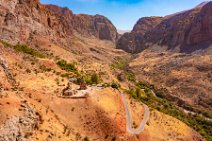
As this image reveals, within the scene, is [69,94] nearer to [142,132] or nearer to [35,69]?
[142,132]

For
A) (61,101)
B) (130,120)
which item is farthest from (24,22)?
(130,120)

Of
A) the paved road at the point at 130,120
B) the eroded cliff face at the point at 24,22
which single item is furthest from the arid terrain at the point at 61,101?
the paved road at the point at 130,120

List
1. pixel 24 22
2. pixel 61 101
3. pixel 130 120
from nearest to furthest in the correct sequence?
1. pixel 61 101
2. pixel 130 120
3. pixel 24 22

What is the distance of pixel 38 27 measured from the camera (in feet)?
393

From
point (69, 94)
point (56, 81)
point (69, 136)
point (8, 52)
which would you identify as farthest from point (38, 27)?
point (69, 136)

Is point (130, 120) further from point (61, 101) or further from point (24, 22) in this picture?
point (24, 22)

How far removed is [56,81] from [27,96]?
59.0 ft

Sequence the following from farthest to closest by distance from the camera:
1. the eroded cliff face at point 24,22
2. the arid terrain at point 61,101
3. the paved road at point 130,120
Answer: the eroded cliff face at point 24,22, the paved road at point 130,120, the arid terrain at point 61,101

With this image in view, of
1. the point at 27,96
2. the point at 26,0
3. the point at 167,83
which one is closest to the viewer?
the point at 27,96

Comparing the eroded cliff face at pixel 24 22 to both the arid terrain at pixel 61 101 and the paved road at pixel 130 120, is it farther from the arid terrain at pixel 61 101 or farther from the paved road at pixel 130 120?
the paved road at pixel 130 120

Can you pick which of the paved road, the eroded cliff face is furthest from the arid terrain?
the paved road

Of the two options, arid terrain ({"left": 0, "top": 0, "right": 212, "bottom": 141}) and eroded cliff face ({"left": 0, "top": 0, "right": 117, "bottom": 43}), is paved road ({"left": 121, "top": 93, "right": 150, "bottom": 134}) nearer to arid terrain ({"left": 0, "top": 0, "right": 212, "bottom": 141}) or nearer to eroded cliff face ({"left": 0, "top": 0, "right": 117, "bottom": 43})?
arid terrain ({"left": 0, "top": 0, "right": 212, "bottom": 141})

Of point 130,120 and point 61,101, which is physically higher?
point 61,101

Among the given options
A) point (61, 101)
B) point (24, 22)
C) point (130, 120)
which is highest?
point (24, 22)
